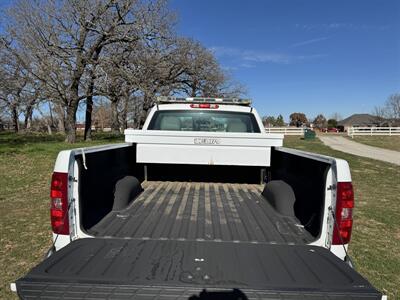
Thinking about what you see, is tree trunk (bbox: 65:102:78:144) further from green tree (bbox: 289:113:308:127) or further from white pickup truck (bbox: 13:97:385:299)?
green tree (bbox: 289:113:308:127)

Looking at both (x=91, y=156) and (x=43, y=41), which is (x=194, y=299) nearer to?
(x=91, y=156)

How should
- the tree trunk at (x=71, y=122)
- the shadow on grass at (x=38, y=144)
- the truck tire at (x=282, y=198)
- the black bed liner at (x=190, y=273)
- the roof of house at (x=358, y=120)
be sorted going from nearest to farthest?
the black bed liner at (x=190, y=273) → the truck tire at (x=282, y=198) → the shadow on grass at (x=38, y=144) → the tree trunk at (x=71, y=122) → the roof of house at (x=358, y=120)

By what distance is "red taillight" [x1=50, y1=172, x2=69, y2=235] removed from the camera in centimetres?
246

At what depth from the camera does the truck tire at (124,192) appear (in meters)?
3.39

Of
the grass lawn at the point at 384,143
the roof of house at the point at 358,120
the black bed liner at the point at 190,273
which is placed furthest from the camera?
the roof of house at the point at 358,120

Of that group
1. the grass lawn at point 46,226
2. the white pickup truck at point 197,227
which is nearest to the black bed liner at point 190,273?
the white pickup truck at point 197,227

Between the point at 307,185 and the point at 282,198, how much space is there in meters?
0.46

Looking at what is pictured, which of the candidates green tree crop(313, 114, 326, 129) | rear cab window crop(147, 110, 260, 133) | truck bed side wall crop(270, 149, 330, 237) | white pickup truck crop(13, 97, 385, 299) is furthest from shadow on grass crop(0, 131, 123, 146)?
green tree crop(313, 114, 326, 129)

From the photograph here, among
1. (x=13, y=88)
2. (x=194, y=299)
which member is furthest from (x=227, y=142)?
(x=13, y=88)

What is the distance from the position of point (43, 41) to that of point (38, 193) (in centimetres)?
1581

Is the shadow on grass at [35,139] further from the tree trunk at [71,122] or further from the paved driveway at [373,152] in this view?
the paved driveway at [373,152]

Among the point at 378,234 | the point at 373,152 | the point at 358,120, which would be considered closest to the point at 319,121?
the point at 358,120

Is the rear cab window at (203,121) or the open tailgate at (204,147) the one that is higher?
the rear cab window at (203,121)

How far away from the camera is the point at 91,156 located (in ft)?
9.50
